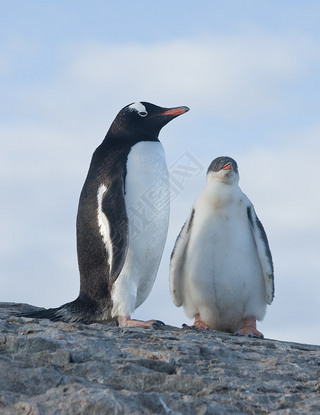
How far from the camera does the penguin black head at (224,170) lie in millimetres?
6527

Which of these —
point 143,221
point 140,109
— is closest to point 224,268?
point 143,221

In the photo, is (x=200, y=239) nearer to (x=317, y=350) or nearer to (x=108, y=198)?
(x=108, y=198)

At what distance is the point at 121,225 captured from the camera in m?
6.38

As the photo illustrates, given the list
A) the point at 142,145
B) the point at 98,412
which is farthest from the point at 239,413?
the point at 142,145

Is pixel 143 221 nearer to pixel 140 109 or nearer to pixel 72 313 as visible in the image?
pixel 72 313

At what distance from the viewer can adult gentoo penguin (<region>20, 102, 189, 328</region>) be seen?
6348 millimetres

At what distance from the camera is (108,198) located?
21.2ft

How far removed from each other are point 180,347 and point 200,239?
1.77 meters

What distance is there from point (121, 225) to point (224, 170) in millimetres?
1008

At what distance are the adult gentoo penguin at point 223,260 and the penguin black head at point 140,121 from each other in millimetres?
722

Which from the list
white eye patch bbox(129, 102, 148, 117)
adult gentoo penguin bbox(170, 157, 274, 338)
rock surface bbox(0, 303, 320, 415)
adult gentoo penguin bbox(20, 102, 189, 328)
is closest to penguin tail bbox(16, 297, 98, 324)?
adult gentoo penguin bbox(20, 102, 189, 328)

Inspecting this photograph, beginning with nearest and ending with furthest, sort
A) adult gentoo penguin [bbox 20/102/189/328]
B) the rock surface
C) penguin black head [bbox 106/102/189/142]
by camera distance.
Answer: the rock surface, adult gentoo penguin [bbox 20/102/189/328], penguin black head [bbox 106/102/189/142]

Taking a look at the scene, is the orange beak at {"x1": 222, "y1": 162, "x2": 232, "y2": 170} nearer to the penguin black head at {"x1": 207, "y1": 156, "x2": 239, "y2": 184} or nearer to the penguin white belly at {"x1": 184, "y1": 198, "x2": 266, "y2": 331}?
the penguin black head at {"x1": 207, "y1": 156, "x2": 239, "y2": 184}

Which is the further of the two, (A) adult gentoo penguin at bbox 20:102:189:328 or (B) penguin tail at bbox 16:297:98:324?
(B) penguin tail at bbox 16:297:98:324
